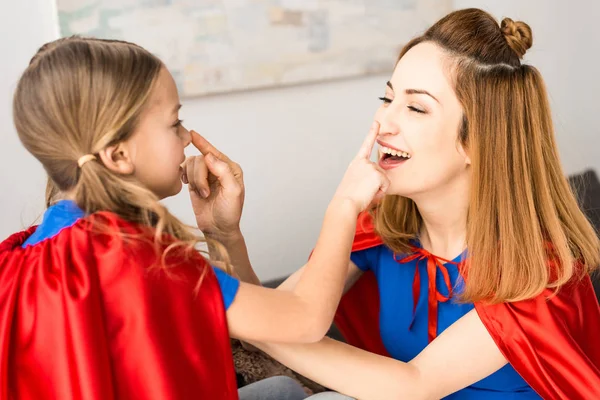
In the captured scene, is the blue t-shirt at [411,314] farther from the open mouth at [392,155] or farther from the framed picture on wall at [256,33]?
the framed picture on wall at [256,33]

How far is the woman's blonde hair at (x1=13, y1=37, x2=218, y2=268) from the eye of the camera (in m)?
1.26

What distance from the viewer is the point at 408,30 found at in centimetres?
298

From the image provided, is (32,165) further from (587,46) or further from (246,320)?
(587,46)

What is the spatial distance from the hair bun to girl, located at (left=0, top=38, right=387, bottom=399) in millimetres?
688

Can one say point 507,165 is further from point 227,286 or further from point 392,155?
point 227,286

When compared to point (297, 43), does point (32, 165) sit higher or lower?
lower

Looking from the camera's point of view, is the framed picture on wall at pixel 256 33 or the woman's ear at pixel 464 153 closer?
the woman's ear at pixel 464 153

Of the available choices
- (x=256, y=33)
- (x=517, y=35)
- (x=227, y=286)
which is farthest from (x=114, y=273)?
(x=256, y=33)

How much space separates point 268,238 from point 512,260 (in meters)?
1.25

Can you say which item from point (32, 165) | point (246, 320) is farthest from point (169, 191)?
point (32, 165)

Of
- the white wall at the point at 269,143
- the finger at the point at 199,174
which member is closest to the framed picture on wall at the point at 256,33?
the white wall at the point at 269,143

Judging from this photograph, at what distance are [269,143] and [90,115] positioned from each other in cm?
144

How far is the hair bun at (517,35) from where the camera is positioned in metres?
1.67

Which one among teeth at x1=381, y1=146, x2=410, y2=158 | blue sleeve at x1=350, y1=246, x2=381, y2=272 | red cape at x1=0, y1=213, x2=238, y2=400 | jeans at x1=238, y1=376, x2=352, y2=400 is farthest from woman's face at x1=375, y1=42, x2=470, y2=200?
red cape at x1=0, y1=213, x2=238, y2=400
